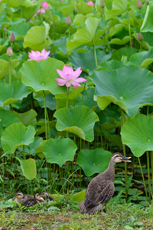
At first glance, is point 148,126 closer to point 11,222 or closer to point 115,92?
point 115,92

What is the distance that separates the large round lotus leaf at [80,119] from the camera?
10.5ft

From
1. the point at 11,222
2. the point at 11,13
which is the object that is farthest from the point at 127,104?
the point at 11,13

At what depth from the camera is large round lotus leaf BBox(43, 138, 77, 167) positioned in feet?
10.1

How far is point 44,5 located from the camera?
5832mm

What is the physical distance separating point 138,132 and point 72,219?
3.28 ft

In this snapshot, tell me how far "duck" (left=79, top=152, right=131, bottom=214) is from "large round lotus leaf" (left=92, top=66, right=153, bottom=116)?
0.54 metres

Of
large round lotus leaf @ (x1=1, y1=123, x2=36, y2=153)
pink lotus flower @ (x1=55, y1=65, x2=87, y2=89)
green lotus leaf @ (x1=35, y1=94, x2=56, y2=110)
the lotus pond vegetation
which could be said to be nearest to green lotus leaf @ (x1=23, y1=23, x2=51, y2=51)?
the lotus pond vegetation

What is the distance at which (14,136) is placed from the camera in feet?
10.4

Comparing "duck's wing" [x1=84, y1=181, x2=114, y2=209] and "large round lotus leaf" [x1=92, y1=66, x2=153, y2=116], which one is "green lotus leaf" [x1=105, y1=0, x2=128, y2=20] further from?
"duck's wing" [x1=84, y1=181, x2=114, y2=209]

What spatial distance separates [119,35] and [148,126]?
6.35ft

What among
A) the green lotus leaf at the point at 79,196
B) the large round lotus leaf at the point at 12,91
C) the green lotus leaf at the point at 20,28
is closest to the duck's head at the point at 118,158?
the green lotus leaf at the point at 79,196

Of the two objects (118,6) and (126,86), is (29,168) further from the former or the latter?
(118,6)

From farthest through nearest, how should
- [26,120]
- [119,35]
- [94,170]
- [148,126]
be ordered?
[119,35] → [26,120] → [94,170] → [148,126]

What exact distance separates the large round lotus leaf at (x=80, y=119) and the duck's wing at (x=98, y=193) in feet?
1.58
